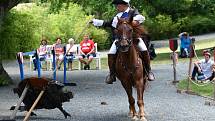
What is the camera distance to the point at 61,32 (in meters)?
36.5

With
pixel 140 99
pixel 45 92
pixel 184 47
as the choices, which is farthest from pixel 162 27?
pixel 45 92

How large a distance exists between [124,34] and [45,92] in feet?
6.07

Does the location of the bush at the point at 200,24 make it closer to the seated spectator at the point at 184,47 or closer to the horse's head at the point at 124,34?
the seated spectator at the point at 184,47

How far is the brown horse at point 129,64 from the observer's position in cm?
1042

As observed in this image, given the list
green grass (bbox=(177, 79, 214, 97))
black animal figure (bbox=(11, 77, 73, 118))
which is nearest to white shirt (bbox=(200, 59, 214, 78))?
green grass (bbox=(177, 79, 214, 97))

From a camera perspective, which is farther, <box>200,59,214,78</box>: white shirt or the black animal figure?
<box>200,59,214,78</box>: white shirt

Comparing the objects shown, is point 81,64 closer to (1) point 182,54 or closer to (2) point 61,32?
(1) point 182,54

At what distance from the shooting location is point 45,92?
10.8m

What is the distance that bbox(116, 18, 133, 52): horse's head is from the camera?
33.8 feet

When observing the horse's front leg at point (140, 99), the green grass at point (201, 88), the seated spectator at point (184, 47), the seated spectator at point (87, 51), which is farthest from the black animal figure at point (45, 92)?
the seated spectator at point (184, 47)

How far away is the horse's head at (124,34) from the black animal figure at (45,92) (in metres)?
1.41

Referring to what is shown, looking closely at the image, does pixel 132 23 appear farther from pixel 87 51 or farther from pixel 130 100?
pixel 87 51

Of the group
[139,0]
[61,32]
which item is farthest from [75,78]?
[61,32]

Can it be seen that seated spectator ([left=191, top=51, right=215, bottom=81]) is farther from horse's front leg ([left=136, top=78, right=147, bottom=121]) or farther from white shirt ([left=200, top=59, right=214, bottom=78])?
horse's front leg ([left=136, top=78, right=147, bottom=121])
